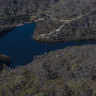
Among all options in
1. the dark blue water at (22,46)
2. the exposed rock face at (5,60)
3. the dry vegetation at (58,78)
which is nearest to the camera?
the dry vegetation at (58,78)

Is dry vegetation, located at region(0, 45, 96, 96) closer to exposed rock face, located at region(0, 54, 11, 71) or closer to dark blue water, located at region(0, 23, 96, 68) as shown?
exposed rock face, located at region(0, 54, 11, 71)

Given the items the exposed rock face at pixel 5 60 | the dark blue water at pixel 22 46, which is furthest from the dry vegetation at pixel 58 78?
the dark blue water at pixel 22 46

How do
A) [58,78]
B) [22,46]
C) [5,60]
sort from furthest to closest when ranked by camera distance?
[22,46] < [5,60] < [58,78]

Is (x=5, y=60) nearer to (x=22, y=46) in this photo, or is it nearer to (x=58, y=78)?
(x=22, y=46)

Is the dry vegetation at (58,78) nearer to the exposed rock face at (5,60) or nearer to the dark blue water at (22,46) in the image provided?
the exposed rock face at (5,60)

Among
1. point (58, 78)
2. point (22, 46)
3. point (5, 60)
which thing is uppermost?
point (58, 78)

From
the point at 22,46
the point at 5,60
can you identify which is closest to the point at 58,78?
the point at 5,60

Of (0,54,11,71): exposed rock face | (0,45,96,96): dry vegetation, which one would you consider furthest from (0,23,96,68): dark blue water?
(0,45,96,96): dry vegetation

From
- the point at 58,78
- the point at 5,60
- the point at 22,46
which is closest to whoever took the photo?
the point at 58,78

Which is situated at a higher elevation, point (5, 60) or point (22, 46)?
point (5, 60)
